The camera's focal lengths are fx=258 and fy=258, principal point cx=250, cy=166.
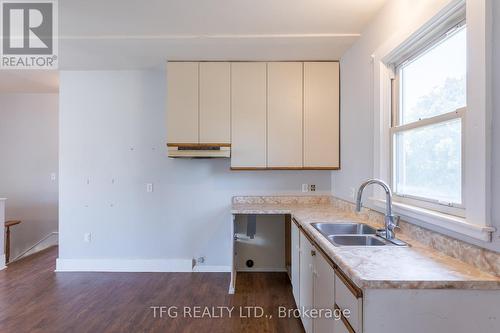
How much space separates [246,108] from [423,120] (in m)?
1.79

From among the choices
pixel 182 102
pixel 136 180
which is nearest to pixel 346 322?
pixel 182 102

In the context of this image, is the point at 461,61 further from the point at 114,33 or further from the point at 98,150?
the point at 98,150

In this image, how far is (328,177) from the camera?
10.9ft

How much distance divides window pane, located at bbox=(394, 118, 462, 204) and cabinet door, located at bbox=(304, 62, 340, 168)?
42.0 inches

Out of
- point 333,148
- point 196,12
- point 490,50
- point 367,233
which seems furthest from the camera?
point 333,148

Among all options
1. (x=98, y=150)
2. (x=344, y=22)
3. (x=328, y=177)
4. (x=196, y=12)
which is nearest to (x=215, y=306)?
(x=328, y=177)

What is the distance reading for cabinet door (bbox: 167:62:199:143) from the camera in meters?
2.92

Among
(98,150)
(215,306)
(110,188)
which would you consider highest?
(98,150)

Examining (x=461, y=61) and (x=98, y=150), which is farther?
(x=98, y=150)

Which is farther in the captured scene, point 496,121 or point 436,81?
point 436,81

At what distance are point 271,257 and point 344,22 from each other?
2.71m

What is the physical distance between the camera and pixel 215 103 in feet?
9.66

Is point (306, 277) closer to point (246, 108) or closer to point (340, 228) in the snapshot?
point (340, 228)

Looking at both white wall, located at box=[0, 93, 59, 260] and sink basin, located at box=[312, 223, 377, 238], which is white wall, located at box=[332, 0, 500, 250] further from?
white wall, located at box=[0, 93, 59, 260]
